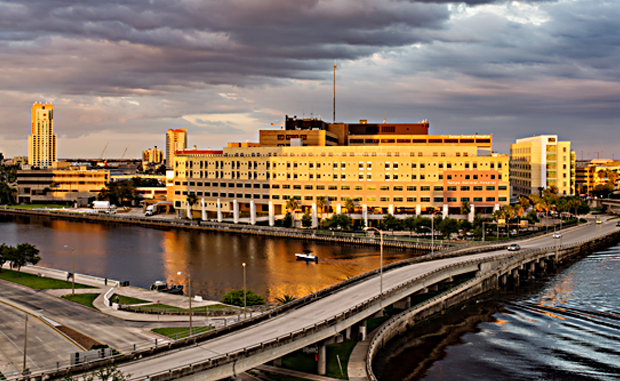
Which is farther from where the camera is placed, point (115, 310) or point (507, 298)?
point (507, 298)

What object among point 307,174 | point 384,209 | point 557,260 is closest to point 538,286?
point 557,260

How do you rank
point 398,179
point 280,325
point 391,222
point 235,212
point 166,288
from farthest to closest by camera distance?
1. point 235,212
2. point 398,179
3. point 391,222
4. point 166,288
5. point 280,325

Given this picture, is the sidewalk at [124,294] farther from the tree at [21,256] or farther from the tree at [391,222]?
the tree at [391,222]

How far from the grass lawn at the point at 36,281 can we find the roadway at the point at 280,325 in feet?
159

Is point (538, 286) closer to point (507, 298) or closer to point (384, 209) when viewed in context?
point (507, 298)

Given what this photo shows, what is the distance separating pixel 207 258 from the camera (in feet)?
433

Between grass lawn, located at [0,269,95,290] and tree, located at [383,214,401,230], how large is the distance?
90959mm

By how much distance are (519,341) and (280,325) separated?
113 feet

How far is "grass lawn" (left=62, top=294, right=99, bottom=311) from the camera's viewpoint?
79562mm

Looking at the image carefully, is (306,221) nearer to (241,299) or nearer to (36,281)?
(36,281)

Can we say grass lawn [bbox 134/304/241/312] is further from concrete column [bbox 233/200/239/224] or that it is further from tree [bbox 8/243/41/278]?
concrete column [bbox 233/200/239/224]

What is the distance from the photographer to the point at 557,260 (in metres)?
128

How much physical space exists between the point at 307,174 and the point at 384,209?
94.0ft

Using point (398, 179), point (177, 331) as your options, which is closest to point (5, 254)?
point (177, 331)
